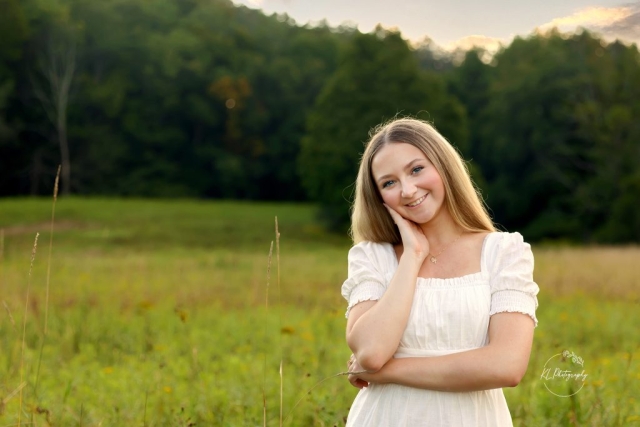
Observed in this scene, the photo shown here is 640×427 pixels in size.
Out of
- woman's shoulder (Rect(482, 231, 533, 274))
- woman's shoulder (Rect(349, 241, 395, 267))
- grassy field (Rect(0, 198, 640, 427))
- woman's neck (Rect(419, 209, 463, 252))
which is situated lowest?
grassy field (Rect(0, 198, 640, 427))

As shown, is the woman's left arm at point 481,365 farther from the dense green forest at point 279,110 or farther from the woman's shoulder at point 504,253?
the dense green forest at point 279,110

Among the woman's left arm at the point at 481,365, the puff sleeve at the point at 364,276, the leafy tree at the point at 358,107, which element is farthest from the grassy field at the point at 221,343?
the leafy tree at the point at 358,107

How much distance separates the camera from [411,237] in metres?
2.54

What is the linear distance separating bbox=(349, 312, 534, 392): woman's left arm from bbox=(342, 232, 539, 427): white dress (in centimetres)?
5

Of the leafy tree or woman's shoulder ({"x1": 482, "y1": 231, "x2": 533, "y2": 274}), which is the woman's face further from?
the leafy tree

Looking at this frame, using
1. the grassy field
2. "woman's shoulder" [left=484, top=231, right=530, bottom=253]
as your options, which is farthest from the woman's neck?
the grassy field

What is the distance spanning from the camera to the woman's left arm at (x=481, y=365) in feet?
7.49

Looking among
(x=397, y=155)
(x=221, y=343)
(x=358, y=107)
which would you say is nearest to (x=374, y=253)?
(x=397, y=155)

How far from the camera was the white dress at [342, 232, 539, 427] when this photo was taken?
2367 mm

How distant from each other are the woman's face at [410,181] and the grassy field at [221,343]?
26.0 inches

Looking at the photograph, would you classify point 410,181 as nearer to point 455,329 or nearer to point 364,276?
point 364,276

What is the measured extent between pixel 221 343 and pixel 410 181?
4.65 metres

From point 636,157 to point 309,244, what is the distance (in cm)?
1981

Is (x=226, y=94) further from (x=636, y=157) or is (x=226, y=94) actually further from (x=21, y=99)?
(x=636, y=157)
